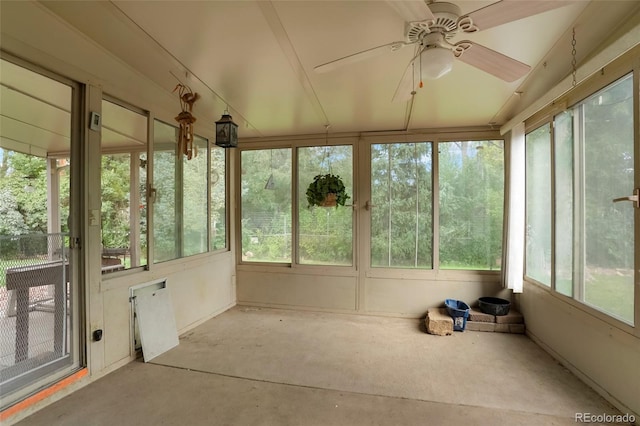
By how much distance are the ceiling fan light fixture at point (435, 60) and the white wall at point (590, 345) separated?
2018 mm

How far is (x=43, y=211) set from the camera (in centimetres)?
216

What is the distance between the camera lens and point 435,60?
5.29ft

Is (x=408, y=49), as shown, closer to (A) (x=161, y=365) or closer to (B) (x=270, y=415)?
(B) (x=270, y=415)

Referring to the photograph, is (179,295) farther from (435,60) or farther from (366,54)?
(435,60)

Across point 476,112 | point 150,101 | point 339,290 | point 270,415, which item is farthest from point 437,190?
point 150,101

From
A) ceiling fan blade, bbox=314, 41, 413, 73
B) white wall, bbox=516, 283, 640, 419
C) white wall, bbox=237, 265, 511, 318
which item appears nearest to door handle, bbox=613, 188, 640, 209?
white wall, bbox=516, 283, 640, 419

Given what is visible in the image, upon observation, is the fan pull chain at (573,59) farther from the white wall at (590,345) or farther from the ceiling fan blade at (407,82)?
the white wall at (590,345)

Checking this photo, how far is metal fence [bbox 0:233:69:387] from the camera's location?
193cm

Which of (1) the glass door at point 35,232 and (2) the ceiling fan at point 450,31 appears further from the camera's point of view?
(1) the glass door at point 35,232

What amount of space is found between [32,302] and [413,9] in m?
2.87

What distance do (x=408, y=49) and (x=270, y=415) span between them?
260 centimetres

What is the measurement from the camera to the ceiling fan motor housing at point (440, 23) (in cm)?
153

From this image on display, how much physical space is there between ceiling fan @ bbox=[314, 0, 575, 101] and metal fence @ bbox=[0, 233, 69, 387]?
222cm

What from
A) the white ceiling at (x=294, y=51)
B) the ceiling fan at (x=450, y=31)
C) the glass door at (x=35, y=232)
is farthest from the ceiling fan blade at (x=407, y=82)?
the glass door at (x=35, y=232)
